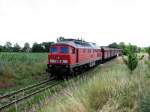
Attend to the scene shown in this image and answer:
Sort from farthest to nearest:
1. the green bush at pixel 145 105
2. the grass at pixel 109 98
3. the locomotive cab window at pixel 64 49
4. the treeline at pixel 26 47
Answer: the treeline at pixel 26 47 < the locomotive cab window at pixel 64 49 < the grass at pixel 109 98 < the green bush at pixel 145 105

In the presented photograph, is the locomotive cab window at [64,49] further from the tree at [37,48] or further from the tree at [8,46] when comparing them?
the tree at [8,46]

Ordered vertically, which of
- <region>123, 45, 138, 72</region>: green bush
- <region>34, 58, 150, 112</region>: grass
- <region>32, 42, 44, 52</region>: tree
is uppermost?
<region>32, 42, 44, 52</region>: tree

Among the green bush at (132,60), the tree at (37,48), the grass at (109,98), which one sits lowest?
the grass at (109,98)

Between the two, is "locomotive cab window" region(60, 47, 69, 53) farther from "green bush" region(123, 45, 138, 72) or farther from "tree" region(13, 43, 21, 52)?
"tree" region(13, 43, 21, 52)

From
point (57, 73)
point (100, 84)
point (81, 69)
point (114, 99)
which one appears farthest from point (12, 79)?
point (114, 99)

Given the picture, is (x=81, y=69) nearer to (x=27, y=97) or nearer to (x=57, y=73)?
(x=57, y=73)

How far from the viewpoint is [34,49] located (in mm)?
65188

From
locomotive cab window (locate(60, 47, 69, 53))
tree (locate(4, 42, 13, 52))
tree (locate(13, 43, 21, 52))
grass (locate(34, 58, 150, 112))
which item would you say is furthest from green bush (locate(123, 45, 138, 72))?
tree (locate(13, 43, 21, 52))

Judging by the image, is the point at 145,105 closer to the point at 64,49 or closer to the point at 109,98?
the point at 109,98

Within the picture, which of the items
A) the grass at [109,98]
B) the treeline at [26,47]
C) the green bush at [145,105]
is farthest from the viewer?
the treeline at [26,47]

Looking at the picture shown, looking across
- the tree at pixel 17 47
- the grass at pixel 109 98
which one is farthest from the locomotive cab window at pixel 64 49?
the tree at pixel 17 47

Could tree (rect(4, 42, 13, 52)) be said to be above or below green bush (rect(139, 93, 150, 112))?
above

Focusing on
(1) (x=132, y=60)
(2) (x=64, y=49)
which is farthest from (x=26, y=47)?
(1) (x=132, y=60)

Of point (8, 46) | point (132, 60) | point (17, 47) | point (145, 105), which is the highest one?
point (8, 46)
